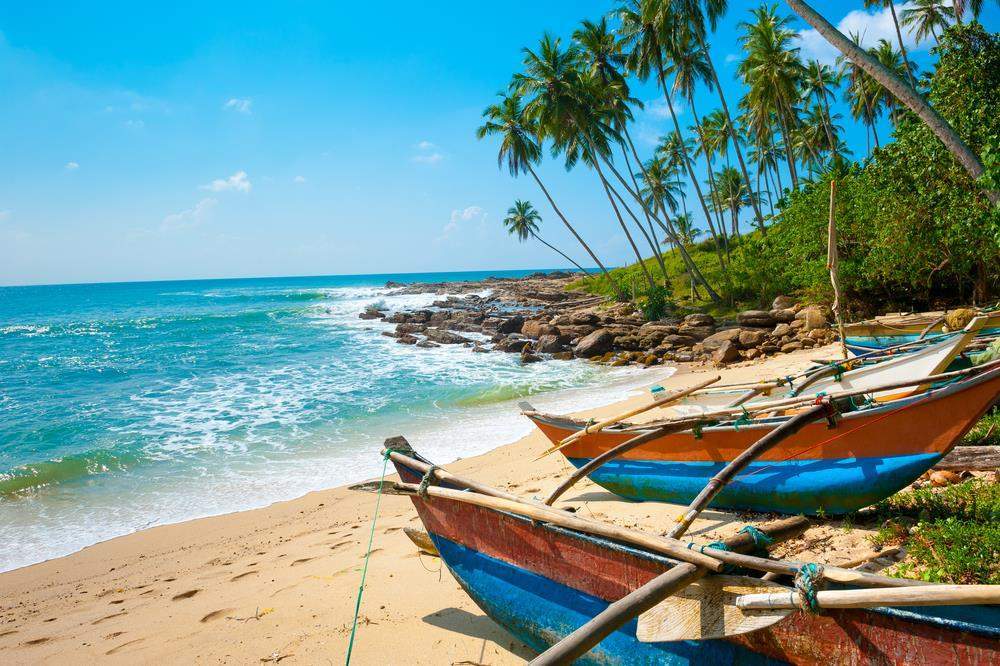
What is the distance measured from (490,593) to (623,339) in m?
18.0

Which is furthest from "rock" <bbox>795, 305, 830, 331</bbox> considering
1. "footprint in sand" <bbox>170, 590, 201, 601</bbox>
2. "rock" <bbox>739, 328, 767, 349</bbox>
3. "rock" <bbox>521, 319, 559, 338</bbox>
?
"footprint in sand" <bbox>170, 590, 201, 601</bbox>

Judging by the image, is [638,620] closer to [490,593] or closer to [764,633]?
[764,633]

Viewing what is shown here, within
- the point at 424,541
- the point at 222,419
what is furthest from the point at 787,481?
the point at 222,419

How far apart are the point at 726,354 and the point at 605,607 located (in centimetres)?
1458

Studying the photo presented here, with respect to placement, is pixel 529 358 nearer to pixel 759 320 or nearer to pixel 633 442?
pixel 759 320

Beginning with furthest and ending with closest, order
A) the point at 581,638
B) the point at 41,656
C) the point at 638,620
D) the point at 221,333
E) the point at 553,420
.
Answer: the point at 221,333, the point at 553,420, the point at 41,656, the point at 638,620, the point at 581,638

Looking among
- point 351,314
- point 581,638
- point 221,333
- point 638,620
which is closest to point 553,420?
point 638,620

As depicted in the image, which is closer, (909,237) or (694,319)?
(909,237)

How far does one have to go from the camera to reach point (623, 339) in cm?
2084

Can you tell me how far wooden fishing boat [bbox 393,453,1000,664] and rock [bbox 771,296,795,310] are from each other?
19.9 metres

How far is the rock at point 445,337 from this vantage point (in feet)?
85.5

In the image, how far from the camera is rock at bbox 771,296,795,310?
2030cm

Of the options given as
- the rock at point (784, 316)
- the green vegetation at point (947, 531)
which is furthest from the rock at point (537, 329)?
the green vegetation at point (947, 531)

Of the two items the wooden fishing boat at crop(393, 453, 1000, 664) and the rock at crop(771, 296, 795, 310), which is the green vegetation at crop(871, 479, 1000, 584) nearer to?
the wooden fishing boat at crop(393, 453, 1000, 664)
